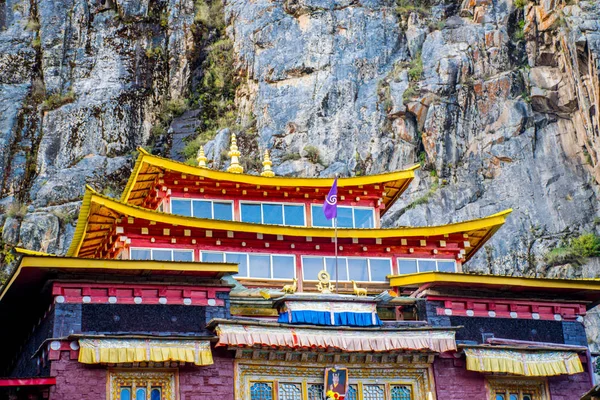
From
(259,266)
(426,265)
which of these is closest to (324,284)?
(259,266)

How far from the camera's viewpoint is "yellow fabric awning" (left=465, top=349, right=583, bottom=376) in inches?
1114

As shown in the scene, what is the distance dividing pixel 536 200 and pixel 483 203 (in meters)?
3.74

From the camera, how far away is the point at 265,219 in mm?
35031

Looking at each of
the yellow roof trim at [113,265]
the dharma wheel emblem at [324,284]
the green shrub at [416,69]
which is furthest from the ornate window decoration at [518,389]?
the green shrub at [416,69]

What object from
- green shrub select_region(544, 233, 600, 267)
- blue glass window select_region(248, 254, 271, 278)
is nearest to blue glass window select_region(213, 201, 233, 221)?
blue glass window select_region(248, 254, 271, 278)

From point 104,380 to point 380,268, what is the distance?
11873mm

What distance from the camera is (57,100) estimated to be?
258 feet

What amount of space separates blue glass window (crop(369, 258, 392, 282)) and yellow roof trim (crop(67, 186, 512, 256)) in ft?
3.32

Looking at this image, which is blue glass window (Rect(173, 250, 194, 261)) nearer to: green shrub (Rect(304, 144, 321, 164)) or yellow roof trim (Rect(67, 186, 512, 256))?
yellow roof trim (Rect(67, 186, 512, 256))

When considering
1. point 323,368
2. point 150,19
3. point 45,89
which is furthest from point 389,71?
point 323,368

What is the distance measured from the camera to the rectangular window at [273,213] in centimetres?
3500

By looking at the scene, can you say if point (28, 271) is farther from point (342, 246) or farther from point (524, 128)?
point (524, 128)

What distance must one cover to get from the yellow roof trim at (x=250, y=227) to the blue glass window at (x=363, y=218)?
2814 millimetres

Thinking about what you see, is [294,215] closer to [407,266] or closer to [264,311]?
[407,266]
